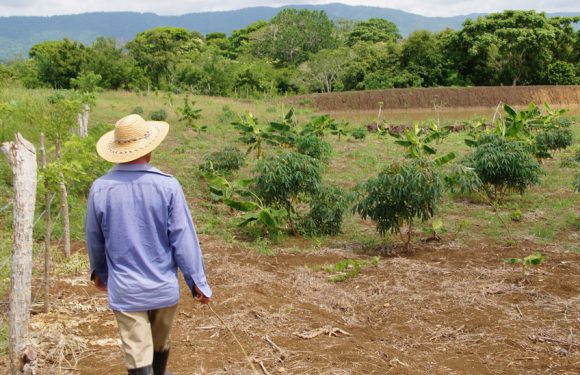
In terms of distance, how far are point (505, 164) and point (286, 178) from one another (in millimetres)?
3975

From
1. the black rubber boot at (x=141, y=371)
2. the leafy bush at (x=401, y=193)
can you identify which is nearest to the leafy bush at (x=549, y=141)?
the leafy bush at (x=401, y=193)

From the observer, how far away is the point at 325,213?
28.3 feet

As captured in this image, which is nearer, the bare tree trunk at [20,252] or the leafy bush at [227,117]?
the bare tree trunk at [20,252]

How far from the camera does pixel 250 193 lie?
8906 mm

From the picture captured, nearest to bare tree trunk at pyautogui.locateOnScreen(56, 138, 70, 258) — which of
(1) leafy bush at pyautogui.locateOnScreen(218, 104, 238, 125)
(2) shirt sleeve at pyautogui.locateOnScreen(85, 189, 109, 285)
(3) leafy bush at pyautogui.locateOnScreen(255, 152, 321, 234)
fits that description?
(2) shirt sleeve at pyautogui.locateOnScreen(85, 189, 109, 285)

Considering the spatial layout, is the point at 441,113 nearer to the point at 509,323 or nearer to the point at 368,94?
the point at 368,94

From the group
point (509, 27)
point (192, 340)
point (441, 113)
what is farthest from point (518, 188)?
point (509, 27)

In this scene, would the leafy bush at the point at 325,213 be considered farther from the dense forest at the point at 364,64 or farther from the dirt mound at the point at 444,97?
the dense forest at the point at 364,64

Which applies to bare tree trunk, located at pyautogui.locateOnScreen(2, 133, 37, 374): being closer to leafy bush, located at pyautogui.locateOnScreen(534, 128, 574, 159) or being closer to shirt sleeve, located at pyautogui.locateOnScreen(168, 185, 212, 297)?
shirt sleeve, located at pyautogui.locateOnScreen(168, 185, 212, 297)

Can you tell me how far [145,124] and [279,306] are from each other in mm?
2618

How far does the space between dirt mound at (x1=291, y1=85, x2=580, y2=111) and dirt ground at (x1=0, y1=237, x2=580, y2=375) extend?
83.2 feet

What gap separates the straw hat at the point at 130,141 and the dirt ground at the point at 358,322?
1.67m

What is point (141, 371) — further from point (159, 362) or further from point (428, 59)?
point (428, 59)

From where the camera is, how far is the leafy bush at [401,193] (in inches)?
288
